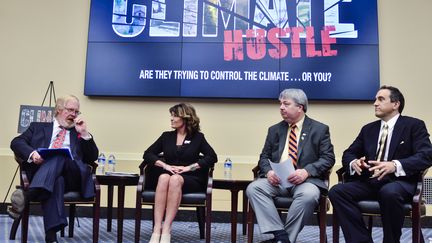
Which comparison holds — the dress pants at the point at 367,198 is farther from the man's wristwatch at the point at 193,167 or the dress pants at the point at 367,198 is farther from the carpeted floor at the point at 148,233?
the man's wristwatch at the point at 193,167

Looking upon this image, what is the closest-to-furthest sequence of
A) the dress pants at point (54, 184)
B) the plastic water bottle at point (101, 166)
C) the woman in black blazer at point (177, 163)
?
the dress pants at point (54, 184) → the woman in black blazer at point (177, 163) → the plastic water bottle at point (101, 166)

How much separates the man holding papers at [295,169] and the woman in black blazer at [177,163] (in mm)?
501

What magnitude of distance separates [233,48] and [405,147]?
8.06ft

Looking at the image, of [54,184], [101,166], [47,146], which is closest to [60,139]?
[47,146]

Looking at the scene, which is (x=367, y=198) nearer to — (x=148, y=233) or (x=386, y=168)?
(x=386, y=168)

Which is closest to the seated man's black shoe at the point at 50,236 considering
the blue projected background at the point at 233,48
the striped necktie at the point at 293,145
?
the striped necktie at the point at 293,145

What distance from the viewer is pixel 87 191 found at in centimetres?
339

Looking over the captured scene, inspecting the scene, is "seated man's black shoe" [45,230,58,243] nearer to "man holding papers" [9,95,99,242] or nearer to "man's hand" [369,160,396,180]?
"man holding papers" [9,95,99,242]

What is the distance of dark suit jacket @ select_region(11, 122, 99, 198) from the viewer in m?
3.40

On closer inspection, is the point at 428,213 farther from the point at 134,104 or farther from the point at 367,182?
the point at 134,104

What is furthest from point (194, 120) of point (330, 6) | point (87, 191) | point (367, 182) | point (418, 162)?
point (330, 6)

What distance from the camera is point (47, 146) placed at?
366cm

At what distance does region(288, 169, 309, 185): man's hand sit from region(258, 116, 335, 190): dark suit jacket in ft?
0.18

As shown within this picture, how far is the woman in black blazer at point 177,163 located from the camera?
340cm
